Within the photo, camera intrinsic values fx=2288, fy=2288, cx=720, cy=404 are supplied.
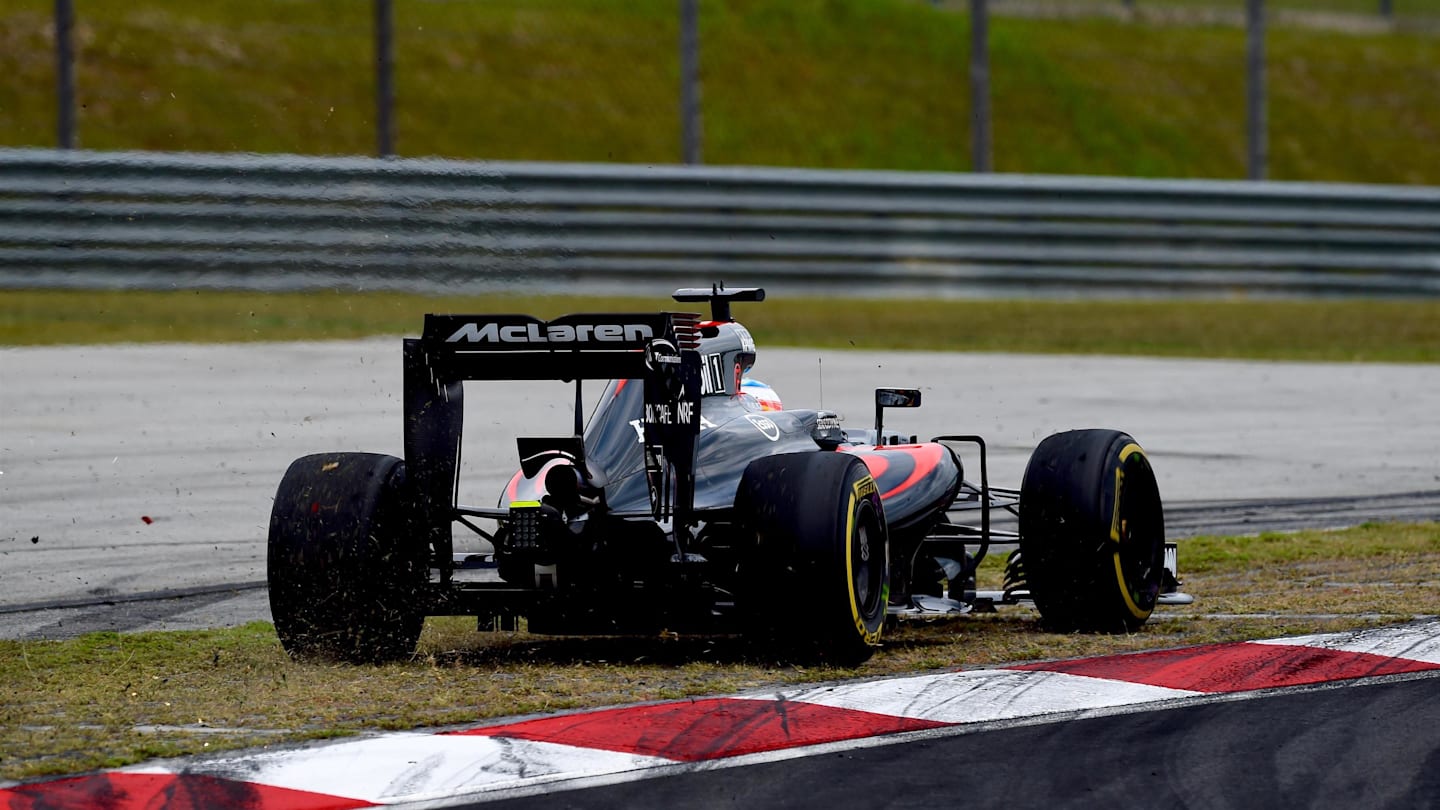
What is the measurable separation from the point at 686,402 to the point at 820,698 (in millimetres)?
1081

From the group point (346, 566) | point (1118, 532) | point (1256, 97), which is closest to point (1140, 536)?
point (1118, 532)

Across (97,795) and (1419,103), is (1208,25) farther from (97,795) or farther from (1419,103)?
(97,795)

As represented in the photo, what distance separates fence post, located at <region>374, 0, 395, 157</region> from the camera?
1798 cm

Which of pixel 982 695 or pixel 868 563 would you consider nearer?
pixel 982 695

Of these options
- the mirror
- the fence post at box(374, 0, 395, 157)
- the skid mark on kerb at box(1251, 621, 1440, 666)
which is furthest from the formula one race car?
the fence post at box(374, 0, 395, 157)

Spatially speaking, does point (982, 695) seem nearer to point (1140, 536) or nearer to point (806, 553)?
point (806, 553)

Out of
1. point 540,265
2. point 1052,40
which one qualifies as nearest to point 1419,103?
point 1052,40

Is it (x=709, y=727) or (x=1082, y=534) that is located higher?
(x=1082, y=534)

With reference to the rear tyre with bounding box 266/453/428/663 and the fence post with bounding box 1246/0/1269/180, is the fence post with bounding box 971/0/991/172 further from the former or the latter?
the rear tyre with bounding box 266/453/428/663

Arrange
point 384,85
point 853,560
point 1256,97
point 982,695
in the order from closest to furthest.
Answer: point 982,695
point 853,560
point 384,85
point 1256,97

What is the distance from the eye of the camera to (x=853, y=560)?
22.1 feet

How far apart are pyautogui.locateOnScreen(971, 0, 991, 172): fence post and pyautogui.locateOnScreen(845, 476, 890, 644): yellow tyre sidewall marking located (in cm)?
1369

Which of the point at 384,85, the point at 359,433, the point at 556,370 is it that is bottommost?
the point at 359,433

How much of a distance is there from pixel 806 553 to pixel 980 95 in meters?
14.3
